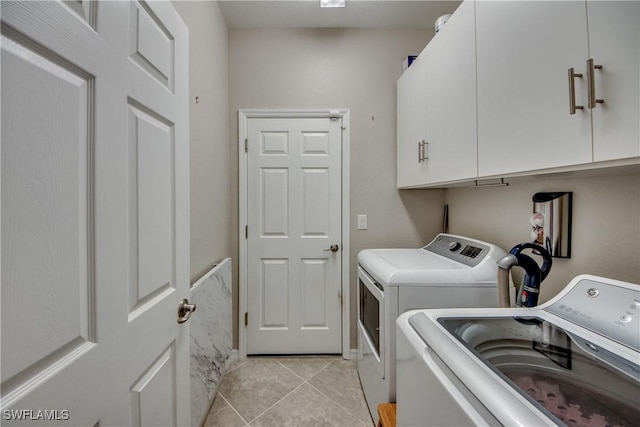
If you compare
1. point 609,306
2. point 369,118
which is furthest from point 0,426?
point 369,118

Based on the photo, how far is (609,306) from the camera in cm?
77

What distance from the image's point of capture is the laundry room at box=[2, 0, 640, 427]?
56 centimetres

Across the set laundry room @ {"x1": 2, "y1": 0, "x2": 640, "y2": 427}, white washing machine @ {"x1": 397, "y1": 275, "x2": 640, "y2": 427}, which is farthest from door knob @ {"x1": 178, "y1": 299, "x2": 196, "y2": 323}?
white washing machine @ {"x1": 397, "y1": 275, "x2": 640, "y2": 427}

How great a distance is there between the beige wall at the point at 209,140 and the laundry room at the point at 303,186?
0.02m

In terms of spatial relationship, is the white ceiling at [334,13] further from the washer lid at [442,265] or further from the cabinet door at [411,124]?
the washer lid at [442,265]

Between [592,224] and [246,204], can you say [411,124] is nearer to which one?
[592,224]

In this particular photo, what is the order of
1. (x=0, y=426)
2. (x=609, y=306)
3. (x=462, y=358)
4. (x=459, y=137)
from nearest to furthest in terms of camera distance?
1. (x=0, y=426)
2. (x=462, y=358)
3. (x=609, y=306)
4. (x=459, y=137)

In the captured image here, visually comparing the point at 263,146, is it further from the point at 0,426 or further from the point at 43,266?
the point at 0,426

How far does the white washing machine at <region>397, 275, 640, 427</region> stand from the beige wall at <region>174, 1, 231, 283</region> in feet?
4.07

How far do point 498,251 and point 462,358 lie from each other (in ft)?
3.25

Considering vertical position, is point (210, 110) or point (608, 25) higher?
point (210, 110)

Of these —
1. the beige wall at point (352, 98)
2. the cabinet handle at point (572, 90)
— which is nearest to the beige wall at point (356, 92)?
the beige wall at point (352, 98)

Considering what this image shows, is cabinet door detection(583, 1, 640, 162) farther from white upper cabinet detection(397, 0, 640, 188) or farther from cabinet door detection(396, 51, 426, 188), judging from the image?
cabinet door detection(396, 51, 426, 188)

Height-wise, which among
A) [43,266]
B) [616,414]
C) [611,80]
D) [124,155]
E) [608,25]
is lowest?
[616,414]
